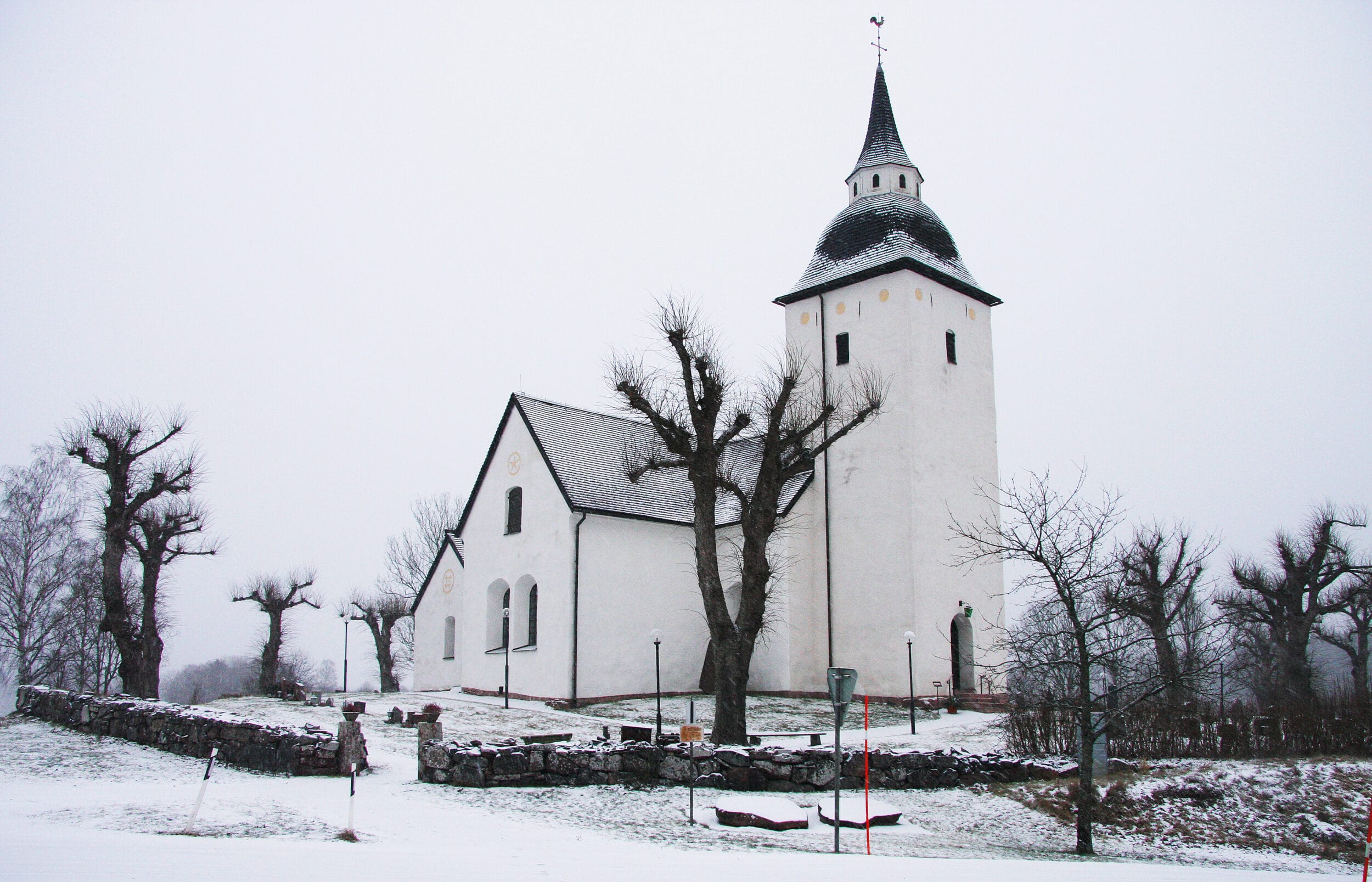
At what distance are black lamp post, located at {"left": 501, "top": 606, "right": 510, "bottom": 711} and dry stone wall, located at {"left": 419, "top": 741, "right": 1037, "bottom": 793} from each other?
34.4 feet

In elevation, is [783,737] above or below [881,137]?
below

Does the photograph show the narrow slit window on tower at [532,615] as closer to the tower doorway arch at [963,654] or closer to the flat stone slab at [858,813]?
the tower doorway arch at [963,654]

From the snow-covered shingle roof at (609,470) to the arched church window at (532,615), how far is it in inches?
130

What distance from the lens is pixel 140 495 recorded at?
23078 mm

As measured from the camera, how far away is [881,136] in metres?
29.9

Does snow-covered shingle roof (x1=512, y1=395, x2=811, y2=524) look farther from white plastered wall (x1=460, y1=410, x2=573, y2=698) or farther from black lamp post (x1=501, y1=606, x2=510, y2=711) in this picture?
black lamp post (x1=501, y1=606, x2=510, y2=711)

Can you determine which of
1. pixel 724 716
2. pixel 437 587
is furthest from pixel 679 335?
pixel 437 587

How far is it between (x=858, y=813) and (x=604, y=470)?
1683cm

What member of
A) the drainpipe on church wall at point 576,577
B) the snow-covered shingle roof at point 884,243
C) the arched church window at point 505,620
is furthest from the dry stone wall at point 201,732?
the snow-covered shingle roof at point 884,243

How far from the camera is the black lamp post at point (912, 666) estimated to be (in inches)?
773

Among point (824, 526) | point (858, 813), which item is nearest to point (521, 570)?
point (824, 526)

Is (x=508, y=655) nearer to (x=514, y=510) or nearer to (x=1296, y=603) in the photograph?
(x=514, y=510)

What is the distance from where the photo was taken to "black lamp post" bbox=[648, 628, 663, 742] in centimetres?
1812

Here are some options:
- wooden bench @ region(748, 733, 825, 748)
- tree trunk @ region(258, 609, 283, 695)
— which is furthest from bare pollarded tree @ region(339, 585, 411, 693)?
wooden bench @ region(748, 733, 825, 748)
